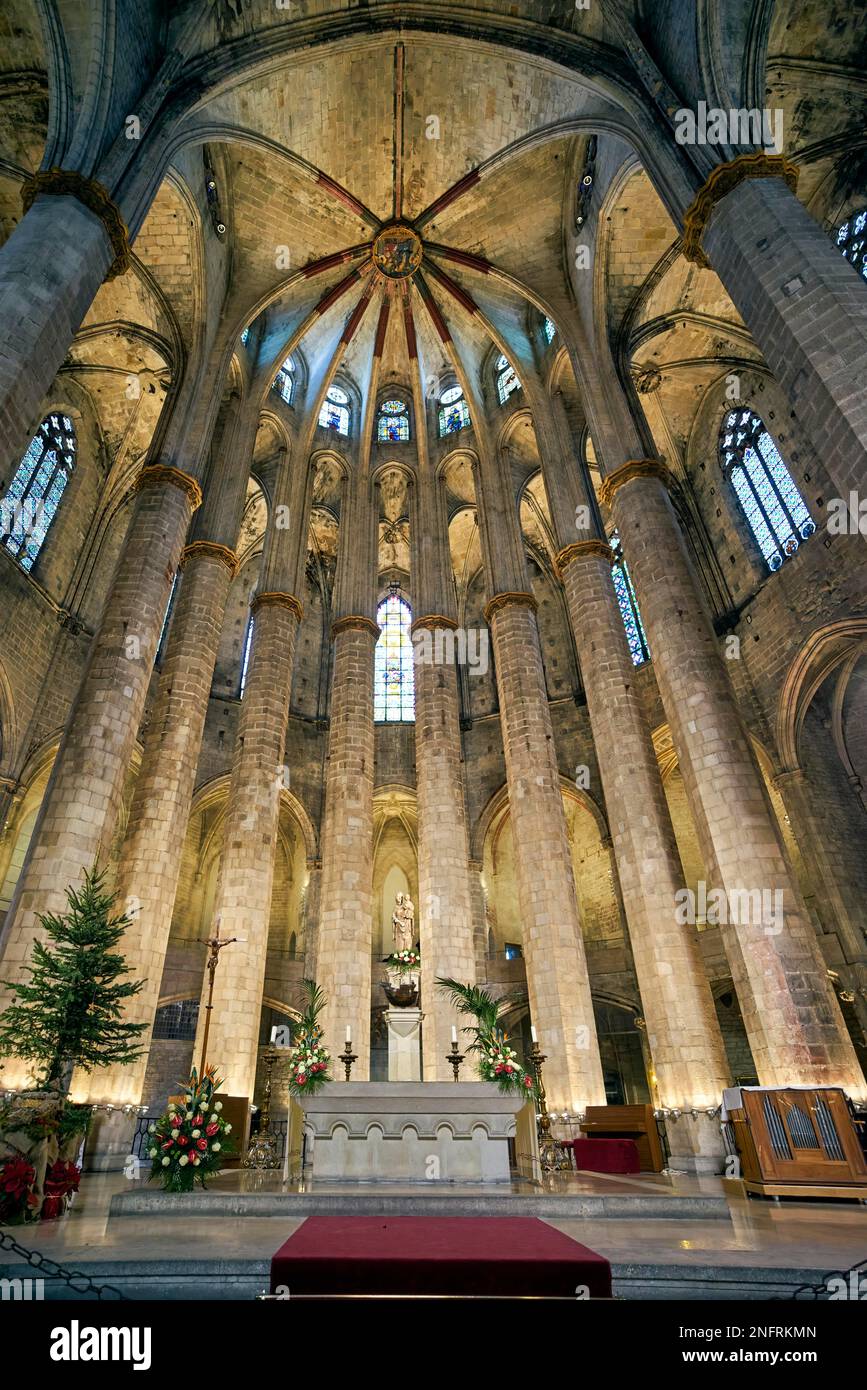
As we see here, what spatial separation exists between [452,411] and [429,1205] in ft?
75.5

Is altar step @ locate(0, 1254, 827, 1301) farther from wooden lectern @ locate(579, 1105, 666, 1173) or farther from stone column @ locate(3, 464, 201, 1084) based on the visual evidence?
wooden lectern @ locate(579, 1105, 666, 1173)

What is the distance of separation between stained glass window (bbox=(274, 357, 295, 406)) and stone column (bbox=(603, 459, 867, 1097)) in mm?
12461

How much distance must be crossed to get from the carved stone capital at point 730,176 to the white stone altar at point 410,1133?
12.6 meters

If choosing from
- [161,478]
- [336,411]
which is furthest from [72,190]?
[336,411]

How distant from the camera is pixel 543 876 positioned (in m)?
14.5

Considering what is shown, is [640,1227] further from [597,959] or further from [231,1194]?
[597,959]

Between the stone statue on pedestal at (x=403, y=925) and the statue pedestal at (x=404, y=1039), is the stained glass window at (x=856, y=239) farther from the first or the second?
the statue pedestal at (x=404, y=1039)

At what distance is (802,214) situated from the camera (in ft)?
31.8

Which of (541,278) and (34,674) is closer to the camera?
(34,674)

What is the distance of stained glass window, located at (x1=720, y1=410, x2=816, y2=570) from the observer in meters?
17.6

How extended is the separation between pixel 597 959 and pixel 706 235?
17.2 m

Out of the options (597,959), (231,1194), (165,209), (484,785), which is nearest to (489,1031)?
(231,1194)
